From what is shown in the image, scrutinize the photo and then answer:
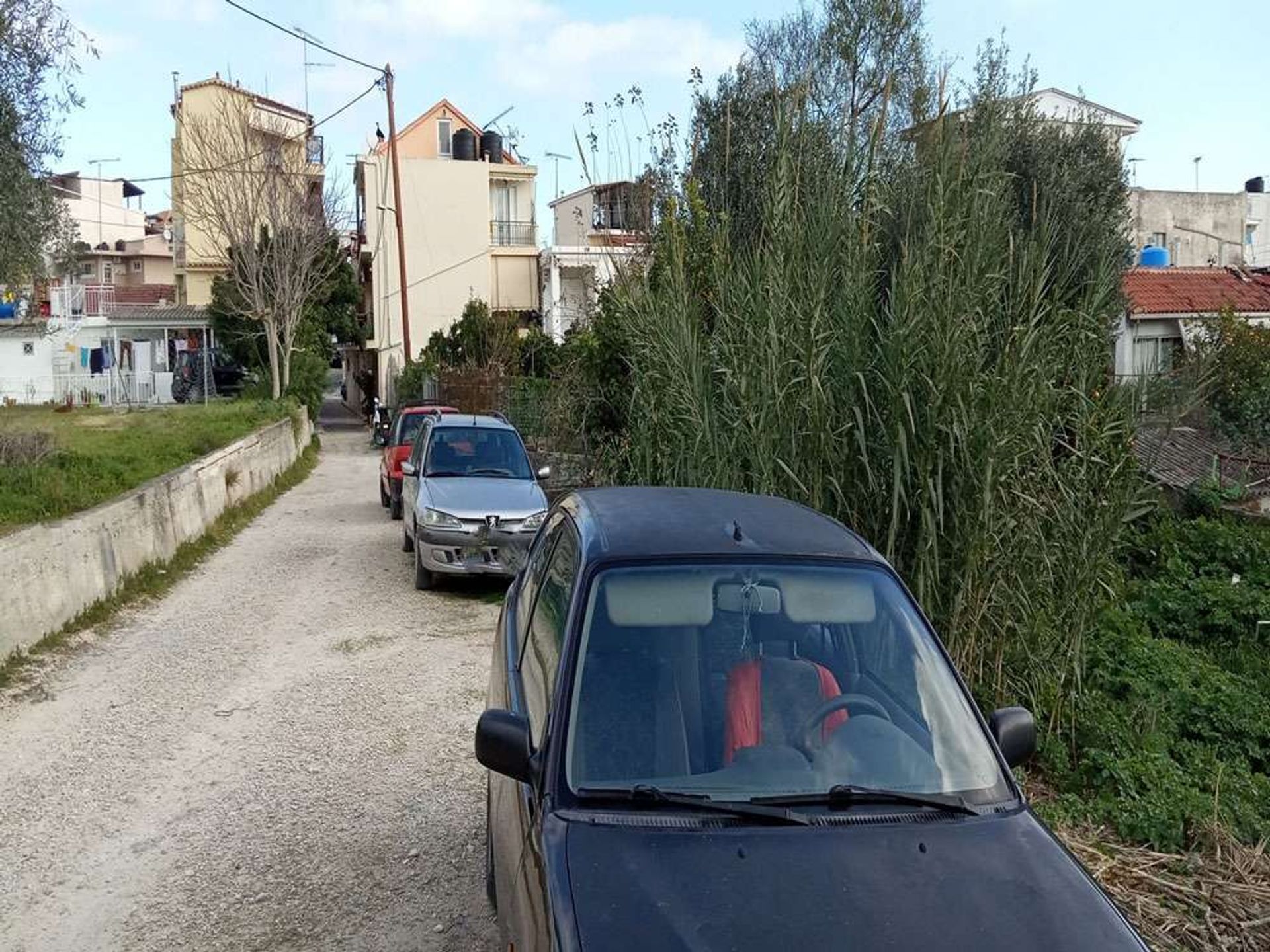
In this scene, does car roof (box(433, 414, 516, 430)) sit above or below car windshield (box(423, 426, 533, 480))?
above

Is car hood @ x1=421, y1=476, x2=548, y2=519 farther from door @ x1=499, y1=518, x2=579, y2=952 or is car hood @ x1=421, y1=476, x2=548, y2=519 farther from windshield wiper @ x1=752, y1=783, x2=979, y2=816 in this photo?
windshield wiper @ x1=752, y1=783, x2=979, y2=816

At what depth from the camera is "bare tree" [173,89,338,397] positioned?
34062 millimetres

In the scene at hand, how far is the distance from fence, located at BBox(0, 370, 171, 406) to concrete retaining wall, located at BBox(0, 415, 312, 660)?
2531 cm

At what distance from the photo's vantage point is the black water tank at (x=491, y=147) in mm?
48344

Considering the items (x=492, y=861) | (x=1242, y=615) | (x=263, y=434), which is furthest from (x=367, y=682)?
(x=263, y=434)

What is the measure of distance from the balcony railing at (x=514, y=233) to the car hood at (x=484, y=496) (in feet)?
111

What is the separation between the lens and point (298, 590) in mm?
11914

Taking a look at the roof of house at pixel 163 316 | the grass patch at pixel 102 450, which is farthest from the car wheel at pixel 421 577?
the roof of house at pixel 163 316

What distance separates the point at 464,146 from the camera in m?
47.2

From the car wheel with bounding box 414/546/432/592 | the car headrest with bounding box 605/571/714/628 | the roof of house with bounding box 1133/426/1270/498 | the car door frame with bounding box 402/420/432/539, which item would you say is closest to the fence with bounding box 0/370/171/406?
the car door frame with bounding box 402/420/432/539

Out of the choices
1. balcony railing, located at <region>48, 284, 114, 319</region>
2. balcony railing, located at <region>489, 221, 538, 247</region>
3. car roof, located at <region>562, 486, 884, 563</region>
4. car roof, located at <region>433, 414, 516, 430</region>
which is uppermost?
balcony railing, located at <region>489, 221, 538, 247</region>

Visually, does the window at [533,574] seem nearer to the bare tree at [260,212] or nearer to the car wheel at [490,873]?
the car wheel at [490,873]

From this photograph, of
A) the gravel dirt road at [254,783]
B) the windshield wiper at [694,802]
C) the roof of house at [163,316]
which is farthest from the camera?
the roof of house at [163,316]

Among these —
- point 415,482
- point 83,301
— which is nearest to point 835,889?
point 415,482
